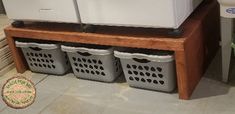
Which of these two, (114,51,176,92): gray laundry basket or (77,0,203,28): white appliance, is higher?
(77,0,203,28): white appliance

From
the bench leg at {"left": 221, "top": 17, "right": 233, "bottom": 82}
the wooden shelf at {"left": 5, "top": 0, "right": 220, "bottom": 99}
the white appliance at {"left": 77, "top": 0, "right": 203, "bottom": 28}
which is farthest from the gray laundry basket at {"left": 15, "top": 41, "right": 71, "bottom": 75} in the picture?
the bench leg at {"left": 221, "top": 17, "right": 233, "bottom": 82}

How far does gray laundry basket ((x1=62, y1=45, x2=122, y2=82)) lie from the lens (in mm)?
1401

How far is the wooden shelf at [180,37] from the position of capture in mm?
1208

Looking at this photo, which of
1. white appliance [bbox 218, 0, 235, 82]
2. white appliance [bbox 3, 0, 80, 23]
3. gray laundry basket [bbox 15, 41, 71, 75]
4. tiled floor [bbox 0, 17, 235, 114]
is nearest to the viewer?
white appliance [bbox 218, 0, 235, 82]

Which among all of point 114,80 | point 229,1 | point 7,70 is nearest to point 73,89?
point 114,80

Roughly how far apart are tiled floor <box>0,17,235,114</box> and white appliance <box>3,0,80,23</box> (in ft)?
1.06

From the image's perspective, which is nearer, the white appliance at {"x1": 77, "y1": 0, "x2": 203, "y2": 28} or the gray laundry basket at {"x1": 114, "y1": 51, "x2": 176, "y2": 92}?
the white appliance at {"x1": 77, "y1": 0, "x2": 203, "y2": 28}

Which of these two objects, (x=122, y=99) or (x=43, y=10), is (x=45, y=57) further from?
(x=122, y=99)

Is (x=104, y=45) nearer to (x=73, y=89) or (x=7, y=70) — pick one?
(x=73, y=89)

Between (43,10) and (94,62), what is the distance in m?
0.33

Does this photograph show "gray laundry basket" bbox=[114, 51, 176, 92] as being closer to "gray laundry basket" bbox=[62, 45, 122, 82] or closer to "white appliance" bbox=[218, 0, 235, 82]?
"gray laundry basket" bbox=[62, 45, 122, 82]

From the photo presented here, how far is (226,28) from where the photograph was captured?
123cm

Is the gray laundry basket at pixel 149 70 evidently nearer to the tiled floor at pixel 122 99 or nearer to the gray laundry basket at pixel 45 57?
the tiled floor at pixel 122 99

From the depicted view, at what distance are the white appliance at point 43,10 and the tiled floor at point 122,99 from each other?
322mm
